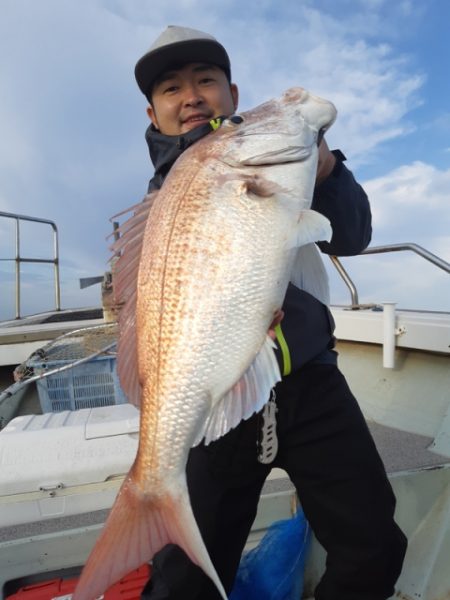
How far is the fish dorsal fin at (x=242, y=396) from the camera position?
3.84ft

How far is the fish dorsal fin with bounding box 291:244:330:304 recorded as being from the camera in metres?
1.40

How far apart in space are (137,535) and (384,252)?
3.22m

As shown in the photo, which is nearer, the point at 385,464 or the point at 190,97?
the point at 190,97

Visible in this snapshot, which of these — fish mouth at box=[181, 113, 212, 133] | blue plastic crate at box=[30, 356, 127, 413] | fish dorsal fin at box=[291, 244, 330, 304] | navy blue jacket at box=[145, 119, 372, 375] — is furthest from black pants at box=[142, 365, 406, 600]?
blue plastic crate at box=[30, 356, 127, 413]

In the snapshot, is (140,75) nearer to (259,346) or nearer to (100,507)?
(259,346)

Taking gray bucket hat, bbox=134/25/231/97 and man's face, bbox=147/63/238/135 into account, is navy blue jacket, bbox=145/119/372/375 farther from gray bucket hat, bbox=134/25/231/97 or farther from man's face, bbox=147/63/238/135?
gray bucket hat, bbox=134/25/231/97

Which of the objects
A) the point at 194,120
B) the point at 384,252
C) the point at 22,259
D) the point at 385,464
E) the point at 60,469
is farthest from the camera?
the point at 22,259

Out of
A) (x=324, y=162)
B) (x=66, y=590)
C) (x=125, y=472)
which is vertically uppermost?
(x=324, y=162)

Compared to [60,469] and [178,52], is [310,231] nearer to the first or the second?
[178,52]

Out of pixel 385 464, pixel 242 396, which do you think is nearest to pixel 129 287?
pixel 242 396

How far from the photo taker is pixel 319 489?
1639 mm

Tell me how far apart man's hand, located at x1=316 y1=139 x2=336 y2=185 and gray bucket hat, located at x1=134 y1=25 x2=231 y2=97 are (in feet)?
2.19

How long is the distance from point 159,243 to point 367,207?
0.88 meters

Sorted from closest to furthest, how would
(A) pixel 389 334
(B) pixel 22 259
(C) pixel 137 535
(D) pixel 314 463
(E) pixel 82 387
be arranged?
1. (C) pixel 137 535
2. (D) pixel 314 463
3. (A) pixel 389 334
4. (E) pixel 82 387
5. (B) pixel 22 259
